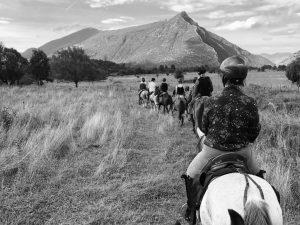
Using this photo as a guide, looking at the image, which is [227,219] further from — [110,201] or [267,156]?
[267,156]

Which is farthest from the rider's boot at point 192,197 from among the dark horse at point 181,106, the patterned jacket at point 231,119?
the dark horse at point 181,106

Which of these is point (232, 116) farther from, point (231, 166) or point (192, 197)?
point (192, 197)

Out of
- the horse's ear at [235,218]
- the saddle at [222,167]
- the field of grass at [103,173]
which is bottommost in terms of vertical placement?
the field of grass at [103,173]

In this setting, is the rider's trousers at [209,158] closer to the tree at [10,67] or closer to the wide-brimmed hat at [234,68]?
the wide-brimmed hat at [234,68]

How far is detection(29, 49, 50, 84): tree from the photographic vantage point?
170 ft

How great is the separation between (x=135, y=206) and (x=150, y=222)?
1.82 feet

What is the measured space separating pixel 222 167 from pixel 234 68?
100cm

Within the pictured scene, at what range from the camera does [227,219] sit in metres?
2.45

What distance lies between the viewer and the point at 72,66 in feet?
163

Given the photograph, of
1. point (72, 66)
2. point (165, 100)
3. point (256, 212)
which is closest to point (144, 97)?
point (165, 100)

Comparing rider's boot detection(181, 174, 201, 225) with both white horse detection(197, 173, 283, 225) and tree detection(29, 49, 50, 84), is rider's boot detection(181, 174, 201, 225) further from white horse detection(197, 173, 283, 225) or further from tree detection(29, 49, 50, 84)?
tree detection(29, 49, 50, 84)

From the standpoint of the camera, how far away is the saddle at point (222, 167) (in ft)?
10.0

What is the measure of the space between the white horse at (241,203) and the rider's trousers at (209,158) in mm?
600

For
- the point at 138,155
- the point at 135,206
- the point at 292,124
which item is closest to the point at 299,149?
the point at 292,124
